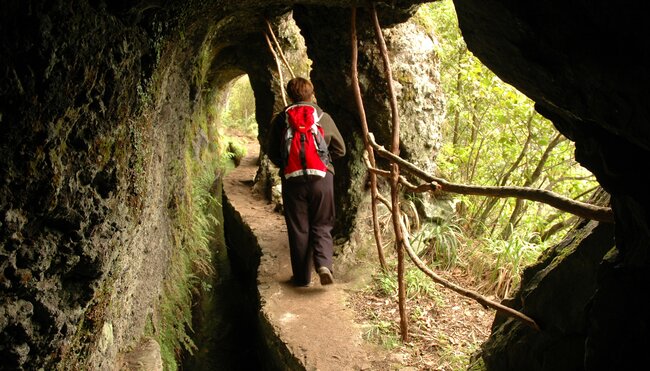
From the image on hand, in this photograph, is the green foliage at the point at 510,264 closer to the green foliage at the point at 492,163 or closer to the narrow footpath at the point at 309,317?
the green foliage at the point at 492,163

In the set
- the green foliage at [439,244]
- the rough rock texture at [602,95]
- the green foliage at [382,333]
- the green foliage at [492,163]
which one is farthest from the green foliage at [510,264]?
the rough rock texture at [602,95]

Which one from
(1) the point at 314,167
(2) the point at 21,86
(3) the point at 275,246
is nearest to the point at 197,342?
(3) the point at 275,246

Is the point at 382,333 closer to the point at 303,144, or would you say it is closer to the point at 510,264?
the point at 510,264

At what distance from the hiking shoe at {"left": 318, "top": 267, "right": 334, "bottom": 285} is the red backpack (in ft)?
3.51

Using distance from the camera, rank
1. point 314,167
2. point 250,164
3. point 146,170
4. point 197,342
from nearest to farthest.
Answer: point 146,170
point 314,167
point 197,342
point 250,164

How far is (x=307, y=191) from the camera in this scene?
207 inches

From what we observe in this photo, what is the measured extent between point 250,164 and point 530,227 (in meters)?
7.65

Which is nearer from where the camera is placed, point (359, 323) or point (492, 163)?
point (359, 323)

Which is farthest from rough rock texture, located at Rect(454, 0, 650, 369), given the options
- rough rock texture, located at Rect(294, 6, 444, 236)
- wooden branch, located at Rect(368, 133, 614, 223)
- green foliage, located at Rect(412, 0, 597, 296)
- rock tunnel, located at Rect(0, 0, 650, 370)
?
rough rock texture, located at Rect(294, 6, 444, 236)

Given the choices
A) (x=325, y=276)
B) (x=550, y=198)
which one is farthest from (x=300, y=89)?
(x=550, y=198)

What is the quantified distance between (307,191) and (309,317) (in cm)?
134

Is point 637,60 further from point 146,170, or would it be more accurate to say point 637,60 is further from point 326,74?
point 326,74

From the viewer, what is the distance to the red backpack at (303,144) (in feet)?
16.6

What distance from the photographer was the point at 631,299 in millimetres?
1703
